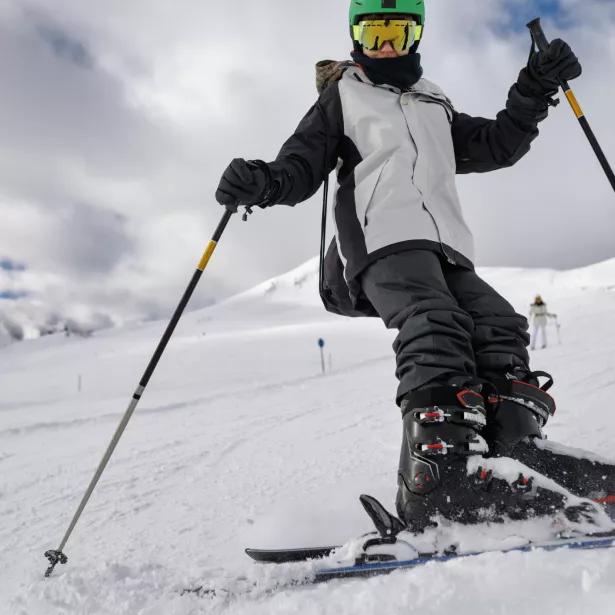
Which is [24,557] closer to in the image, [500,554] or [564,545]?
[500,554]

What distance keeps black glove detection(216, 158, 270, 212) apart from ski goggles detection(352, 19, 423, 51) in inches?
35.0

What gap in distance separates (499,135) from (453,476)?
5.61 ft

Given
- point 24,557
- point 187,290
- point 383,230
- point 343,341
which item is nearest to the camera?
point 24,557

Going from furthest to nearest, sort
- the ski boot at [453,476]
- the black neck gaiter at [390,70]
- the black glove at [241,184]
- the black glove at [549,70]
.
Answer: the black neck gaiter at [390,70]
the black glove at [549,70]
the black glove at [241,184]
the ski boot at [453,476]

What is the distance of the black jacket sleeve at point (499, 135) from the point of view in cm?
228

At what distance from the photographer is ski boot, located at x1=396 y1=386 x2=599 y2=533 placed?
1336 mm

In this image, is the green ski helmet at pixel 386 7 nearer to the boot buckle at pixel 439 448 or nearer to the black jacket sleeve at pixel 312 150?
the black jacket sleeve at pixel 312 150

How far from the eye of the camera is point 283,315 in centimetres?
4256

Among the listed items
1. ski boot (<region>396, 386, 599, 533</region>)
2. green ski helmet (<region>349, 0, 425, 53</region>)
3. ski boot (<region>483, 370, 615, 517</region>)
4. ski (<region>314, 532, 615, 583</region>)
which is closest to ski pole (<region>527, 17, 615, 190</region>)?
green ski helmet (<region>349, 0, 425, 53</region>)

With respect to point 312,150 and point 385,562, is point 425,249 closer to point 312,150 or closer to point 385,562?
point 312,150

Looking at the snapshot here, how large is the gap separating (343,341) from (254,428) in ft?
44.8

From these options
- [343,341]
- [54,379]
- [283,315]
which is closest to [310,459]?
[54,379]

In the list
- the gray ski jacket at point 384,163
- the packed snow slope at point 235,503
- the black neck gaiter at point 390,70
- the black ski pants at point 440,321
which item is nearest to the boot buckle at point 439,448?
the black ski pants at point 440,321

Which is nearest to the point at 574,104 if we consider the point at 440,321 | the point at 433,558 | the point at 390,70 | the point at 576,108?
the point at 576,108
